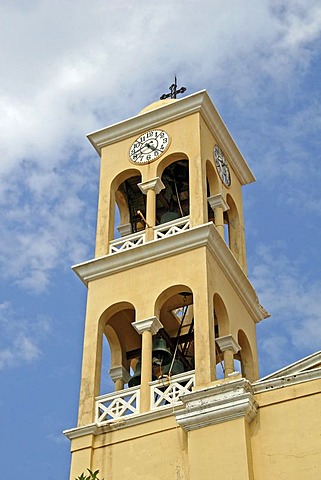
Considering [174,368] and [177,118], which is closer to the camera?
[174,368]

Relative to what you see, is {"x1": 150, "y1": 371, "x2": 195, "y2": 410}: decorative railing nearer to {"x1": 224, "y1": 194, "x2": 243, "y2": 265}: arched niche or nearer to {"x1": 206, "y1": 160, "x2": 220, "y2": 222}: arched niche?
{"x1": 224, "y1": 194, "x2": 243, "y2": 265}: arched niche

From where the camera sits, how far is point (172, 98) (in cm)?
2286

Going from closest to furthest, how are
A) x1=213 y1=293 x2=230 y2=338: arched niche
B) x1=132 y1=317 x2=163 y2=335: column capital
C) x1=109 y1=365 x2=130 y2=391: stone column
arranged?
x1=132 y1=317 x2=163 y2=335: column capital, x1=213 y1=293 x2=230 y2=338: arched niche, x1=109 y1=365 x2=130 y2=391: stone column

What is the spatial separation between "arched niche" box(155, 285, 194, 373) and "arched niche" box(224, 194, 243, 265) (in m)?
1.77

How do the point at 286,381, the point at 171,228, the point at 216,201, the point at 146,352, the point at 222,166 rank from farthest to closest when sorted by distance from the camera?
the point at 222,166
the point at 216,201
the point at 171,228
the point at 146,352
the point at 286,381

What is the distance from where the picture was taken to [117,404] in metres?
17.4

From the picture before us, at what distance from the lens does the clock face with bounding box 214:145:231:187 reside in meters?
21.2

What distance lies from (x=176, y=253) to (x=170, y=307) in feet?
6.26

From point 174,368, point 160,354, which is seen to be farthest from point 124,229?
point 174,368

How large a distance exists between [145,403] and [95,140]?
7011 mm

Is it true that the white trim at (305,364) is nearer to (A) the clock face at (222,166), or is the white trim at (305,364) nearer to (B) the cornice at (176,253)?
(B) the cornice at (176,253)

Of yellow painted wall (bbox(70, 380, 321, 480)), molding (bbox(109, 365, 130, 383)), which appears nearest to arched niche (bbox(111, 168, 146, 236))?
molding (bbox(109, 365, 130, 383))

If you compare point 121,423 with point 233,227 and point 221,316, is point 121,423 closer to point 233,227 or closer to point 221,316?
point 221,316

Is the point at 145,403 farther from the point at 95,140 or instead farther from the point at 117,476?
the point at 95,140
